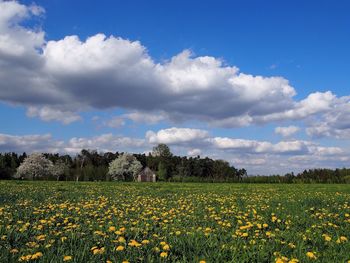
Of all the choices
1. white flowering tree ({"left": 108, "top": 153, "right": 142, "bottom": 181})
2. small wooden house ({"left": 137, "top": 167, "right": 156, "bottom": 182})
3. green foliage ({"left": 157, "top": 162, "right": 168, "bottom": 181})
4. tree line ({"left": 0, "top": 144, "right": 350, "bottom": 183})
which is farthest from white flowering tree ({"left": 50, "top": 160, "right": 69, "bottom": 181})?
green foliage ({"left": 157, "top": 162, "right": 168, "bottom": 181})

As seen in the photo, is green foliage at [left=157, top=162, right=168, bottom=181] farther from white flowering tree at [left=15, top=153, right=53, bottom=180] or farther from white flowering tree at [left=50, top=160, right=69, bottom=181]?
white flowering tree at [left=15, top=153, right=53, bottom=180]

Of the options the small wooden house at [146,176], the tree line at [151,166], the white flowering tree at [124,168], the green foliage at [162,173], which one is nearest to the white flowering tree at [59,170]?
the tree line at [151,166]

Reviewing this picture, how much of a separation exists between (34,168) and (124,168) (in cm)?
2306

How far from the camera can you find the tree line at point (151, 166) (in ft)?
214

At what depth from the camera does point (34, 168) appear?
94.2 meters

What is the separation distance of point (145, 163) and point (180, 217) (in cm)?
11337

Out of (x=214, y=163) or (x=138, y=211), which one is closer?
(x=138, y=211)

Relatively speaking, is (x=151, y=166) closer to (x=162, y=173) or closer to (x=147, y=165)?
(x=147, y=165)

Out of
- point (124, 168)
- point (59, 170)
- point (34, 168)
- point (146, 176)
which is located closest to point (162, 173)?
point (146, 176)

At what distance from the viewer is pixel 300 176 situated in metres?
65.1

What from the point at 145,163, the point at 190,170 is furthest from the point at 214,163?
the point at 145,163

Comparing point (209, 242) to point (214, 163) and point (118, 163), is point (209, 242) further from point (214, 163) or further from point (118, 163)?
point (214, 163)

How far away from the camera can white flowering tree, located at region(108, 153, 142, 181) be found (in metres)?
98.7

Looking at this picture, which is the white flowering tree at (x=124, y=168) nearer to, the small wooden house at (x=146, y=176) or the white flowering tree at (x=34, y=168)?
the small wooden house at (x=146, y=176)
